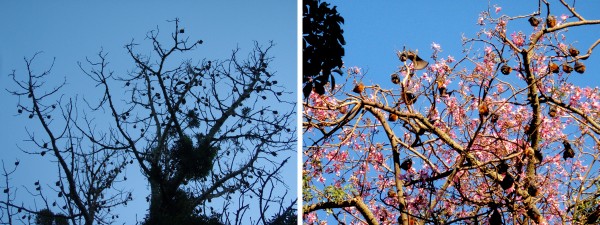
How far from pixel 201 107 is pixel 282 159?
392 mm

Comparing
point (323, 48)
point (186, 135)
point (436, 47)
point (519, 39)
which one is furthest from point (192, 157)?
point (519, 39)

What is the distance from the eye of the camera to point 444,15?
121 inches

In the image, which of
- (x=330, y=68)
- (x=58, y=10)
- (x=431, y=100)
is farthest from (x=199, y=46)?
(x=431, y=100)

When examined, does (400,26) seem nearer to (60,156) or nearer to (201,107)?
(201,107)

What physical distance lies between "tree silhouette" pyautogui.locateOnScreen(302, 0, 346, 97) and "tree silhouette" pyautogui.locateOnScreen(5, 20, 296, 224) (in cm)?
43

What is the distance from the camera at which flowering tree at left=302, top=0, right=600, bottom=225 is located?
239 cm

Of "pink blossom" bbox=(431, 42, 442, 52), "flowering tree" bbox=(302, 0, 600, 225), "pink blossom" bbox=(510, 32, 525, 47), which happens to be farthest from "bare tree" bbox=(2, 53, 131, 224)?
"pink blossom" bbox=(510, 32, 525, 47)

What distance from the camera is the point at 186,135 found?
278cm

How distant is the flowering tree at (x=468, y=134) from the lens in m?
2.39

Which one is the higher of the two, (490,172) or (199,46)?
(199,46)

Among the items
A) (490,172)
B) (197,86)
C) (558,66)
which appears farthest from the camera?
(197,86)

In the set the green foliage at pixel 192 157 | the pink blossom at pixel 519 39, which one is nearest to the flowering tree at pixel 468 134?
the pink blossom at pixel 519 39

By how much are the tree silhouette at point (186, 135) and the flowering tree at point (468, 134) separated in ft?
0.61

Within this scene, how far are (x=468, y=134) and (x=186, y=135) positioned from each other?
105 cm
